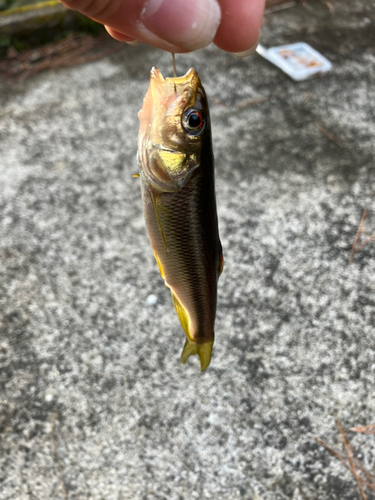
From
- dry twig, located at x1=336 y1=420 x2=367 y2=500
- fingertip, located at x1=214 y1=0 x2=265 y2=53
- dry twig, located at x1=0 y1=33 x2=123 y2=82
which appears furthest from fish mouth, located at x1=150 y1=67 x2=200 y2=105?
dry twig, located at x1=0 y1=33 x2=123 y2=82

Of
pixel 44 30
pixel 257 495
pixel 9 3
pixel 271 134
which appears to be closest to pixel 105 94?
pixel 44 30

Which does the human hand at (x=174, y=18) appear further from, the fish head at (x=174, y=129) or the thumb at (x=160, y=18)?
the fish head at (x=174, y=129)

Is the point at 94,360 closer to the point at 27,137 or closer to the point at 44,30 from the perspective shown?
the point at 27,137

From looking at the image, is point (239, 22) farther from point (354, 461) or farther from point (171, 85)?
point (354, 461)

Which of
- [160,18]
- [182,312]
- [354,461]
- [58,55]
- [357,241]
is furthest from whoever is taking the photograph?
[58,55]

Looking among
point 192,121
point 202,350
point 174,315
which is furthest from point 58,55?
point 202,350
